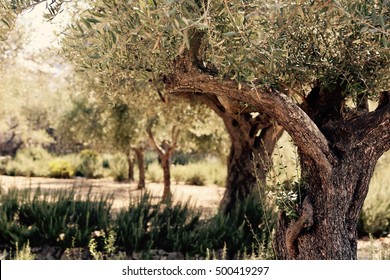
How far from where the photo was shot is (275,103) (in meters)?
4.72

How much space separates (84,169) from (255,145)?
1744 centimetres

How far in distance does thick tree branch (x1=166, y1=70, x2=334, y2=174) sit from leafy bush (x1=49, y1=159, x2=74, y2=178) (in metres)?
22.6

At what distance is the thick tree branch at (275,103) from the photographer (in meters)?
4.67

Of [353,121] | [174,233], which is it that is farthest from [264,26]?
[174,233]

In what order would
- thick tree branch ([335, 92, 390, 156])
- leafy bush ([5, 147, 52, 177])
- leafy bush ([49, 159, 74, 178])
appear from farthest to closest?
leafy bush ([5, 147, 52, 177])
leafy bush ([49, 159, 74, 178])
thick tree branch ([335, 92, 390, 156])

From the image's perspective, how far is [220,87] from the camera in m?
4.70

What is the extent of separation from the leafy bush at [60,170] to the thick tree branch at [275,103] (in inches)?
890

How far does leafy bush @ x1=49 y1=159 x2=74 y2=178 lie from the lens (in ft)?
86.9

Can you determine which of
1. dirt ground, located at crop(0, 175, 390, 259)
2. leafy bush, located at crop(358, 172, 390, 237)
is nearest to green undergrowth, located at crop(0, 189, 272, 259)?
leafy bush, located at crop(358, 172, 390, 237)

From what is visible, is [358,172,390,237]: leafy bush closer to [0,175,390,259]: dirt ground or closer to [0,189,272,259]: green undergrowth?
[0,189,272,259]: green undergrowth

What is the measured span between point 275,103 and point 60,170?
2310 cm

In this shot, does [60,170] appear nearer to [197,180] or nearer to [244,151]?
[197,180]

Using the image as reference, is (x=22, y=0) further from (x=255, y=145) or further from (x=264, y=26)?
(x=255, y=145)

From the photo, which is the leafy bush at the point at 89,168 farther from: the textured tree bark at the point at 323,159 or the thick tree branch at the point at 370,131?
the thick tree branch at the point at 370,131
